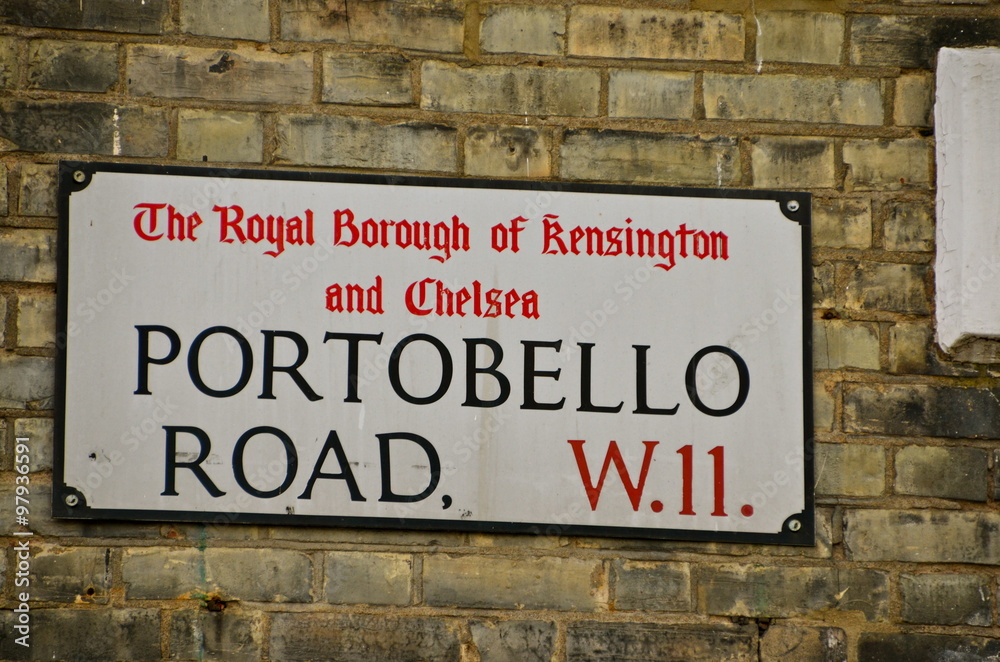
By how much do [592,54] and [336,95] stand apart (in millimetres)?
778

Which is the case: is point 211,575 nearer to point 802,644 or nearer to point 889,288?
point 802,644

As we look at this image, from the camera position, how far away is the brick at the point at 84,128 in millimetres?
3086

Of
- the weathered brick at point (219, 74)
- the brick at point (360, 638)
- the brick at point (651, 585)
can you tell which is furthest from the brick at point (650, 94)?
the brick at point (360, 638)

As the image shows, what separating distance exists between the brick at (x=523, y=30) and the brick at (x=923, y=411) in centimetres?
136

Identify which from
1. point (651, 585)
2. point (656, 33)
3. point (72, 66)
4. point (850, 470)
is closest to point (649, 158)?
point (656, 33)

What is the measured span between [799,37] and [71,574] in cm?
264

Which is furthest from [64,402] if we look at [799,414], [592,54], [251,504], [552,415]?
[799,414]

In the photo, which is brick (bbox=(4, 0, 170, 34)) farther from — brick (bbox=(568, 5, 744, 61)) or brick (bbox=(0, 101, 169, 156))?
brick (bbox=(568, 5, 744, 61))

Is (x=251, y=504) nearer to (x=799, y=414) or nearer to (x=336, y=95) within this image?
(x=336, y=95)

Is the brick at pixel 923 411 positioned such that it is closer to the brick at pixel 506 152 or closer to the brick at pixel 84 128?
the brick at pixel 506 152

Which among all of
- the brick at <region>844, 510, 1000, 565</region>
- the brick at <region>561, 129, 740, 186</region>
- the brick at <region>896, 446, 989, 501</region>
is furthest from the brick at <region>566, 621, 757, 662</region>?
the brick at <region>561, 129, 740, 186</region>

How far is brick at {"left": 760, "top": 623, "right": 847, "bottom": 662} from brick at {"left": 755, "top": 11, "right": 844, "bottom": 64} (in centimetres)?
168

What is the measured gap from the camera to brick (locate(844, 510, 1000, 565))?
3.03 m

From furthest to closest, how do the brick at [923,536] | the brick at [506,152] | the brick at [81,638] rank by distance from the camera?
the brick at [506,152], the brick at [923,536], the brick at [81,638]
